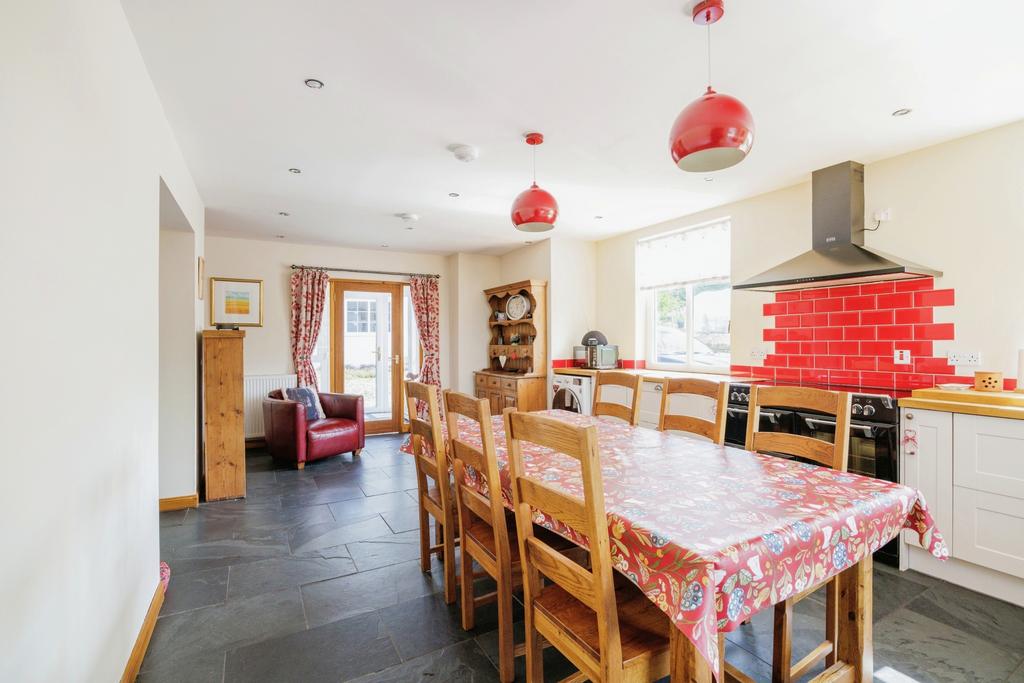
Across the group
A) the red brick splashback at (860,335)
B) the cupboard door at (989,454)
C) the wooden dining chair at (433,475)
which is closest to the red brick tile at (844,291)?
the red brick splashback at (860,335)

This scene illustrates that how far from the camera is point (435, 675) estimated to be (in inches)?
69.4

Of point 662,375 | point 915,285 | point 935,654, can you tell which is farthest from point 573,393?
point 935,654

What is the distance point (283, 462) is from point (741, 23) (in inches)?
200

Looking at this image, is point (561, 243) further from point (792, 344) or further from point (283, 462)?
point (283, 462)

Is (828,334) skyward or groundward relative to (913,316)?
groundward

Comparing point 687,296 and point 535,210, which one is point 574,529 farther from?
point 687,296

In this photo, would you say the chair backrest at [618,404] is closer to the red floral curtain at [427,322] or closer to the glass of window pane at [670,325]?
the glass of window pane at [670,325]

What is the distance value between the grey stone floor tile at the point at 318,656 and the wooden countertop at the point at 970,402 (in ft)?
9.49

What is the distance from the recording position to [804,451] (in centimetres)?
188

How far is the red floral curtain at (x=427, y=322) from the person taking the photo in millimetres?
6375

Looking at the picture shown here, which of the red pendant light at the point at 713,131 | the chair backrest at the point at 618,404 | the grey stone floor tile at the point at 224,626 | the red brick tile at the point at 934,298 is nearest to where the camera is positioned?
the red pendant light at the point at 713,131

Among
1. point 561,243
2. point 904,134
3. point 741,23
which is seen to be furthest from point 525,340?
point 741,23

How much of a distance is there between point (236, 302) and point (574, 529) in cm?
550

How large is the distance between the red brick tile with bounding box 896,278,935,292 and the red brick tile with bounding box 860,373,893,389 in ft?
1.88
